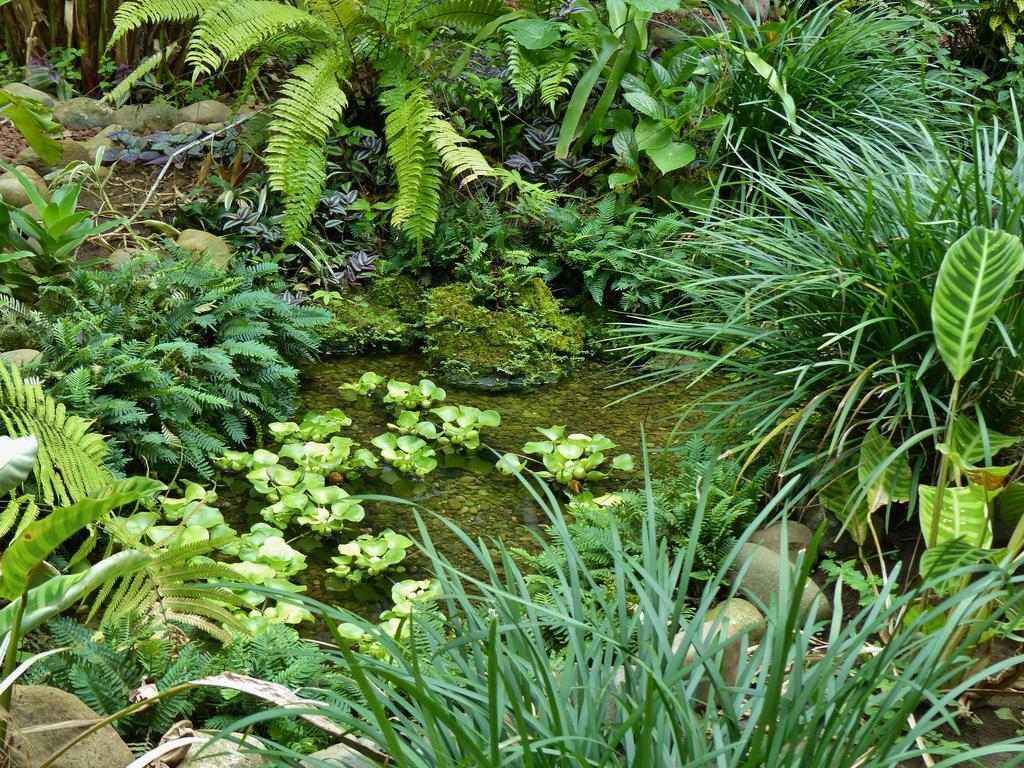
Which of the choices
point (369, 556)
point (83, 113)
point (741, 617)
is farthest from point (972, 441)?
point (83, 113)

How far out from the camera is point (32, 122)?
12.6 ft

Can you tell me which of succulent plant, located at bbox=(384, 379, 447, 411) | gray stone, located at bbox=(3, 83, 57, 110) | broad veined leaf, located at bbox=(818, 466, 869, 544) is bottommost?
succulent plant, located at bbox=(384, 379, 447, 411)

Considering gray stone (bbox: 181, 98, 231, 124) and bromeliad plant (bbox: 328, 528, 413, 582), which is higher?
gray stone (bbox: 181, 98, 231, 124)

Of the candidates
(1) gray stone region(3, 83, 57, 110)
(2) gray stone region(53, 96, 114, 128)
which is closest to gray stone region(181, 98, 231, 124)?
(2) gray stone region(53, 96, 114, 128)

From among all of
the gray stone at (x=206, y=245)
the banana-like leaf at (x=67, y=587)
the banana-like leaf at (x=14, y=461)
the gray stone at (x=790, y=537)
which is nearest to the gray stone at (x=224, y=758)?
the banana-like leaf at (x=67, y=587)

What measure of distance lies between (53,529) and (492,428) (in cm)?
237

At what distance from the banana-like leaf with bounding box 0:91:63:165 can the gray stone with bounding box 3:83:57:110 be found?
0.94 meters

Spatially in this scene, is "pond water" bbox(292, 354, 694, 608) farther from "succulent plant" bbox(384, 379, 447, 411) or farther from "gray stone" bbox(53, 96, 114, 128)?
"gray stone" bbox(53, 96, 114, 128)

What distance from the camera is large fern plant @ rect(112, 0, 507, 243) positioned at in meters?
4.06

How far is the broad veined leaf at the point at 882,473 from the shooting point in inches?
85.6

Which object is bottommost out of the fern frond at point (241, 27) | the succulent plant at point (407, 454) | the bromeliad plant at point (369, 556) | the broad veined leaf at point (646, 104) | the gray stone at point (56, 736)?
the bromeliad plant at point (369, 556)

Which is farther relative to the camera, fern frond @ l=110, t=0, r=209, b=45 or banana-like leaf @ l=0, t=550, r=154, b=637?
fern frond @ l=110, t=0, r=209, b=45

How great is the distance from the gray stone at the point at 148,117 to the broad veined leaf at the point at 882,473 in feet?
13.6

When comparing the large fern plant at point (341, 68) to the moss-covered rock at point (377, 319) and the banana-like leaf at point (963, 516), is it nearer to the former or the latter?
the moss-covered rock at point (377, 319)
